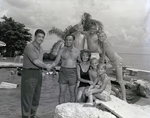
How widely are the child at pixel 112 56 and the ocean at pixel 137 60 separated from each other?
0.80 ft

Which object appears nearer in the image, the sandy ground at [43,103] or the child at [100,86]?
the child at [100,86]

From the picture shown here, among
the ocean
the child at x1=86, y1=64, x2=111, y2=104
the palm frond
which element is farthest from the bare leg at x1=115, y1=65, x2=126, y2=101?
the palm frond

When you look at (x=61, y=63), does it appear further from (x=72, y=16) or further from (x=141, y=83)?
(x=141, y=83)

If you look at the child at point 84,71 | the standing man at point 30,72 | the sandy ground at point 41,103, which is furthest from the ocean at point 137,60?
the standing man at point 30,72

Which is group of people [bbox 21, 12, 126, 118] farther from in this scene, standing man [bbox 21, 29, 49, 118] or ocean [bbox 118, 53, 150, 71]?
ocean [bbox 118, 53, 150, 71]

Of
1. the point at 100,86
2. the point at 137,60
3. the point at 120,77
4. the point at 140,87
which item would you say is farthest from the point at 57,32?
the point at 140,87

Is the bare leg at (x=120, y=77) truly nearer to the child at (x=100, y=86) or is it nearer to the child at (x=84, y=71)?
the child at (x=100, y=86)

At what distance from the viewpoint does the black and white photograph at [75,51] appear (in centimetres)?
343

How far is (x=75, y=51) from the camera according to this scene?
3576 millimetres

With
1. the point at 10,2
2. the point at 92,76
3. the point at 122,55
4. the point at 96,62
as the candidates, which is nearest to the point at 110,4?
the point at 122,55

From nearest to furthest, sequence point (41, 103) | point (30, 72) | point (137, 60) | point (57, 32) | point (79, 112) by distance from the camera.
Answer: point (79, 112), point (30, 72), point (57, 32), point (41, 103), point (137, 60)

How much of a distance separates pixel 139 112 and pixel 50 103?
2.11 m

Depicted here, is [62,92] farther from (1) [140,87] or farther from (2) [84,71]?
(1) [140,87]

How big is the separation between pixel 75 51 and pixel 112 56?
91 cm
